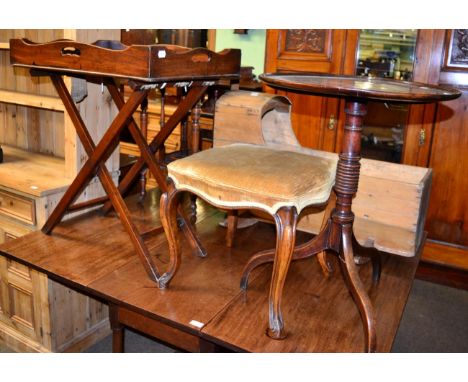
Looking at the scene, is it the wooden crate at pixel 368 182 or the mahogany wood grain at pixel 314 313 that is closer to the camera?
the mahogany wood grain at pixel 314 313

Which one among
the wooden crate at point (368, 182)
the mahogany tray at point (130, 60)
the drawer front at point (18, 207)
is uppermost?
the mahogany tray at point (130, 60)

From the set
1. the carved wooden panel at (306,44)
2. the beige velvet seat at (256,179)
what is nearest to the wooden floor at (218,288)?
the beige velvet seat at (256,179)

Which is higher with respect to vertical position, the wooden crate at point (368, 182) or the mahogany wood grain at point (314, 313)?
the wooden crate at point (368, 182)

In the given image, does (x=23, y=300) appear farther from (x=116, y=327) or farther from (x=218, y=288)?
(x=218, y=288)

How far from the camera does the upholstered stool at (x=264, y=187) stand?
4.78 ft

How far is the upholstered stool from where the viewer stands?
1.46 m

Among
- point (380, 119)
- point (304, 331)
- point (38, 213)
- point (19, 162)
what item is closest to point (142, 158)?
point (38, 213)

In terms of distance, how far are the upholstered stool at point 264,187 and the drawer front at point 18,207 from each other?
80cm

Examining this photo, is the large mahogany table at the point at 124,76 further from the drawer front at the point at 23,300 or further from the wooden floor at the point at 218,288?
the drawer front at the point at 23,300

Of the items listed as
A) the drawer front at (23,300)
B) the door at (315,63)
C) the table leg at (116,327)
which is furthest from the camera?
the door at (315,63)

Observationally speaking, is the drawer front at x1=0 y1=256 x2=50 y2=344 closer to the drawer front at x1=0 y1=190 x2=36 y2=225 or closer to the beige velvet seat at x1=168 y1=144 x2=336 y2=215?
the drawer front at x1=0 y1=190 x2=36 y2=225

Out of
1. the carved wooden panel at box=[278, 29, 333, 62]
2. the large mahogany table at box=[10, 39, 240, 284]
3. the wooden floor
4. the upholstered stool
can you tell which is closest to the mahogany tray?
the large mahogany table at box=[10, 39, 240, 284]

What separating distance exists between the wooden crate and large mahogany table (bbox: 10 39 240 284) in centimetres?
18

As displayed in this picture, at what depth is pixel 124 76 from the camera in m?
1.59
